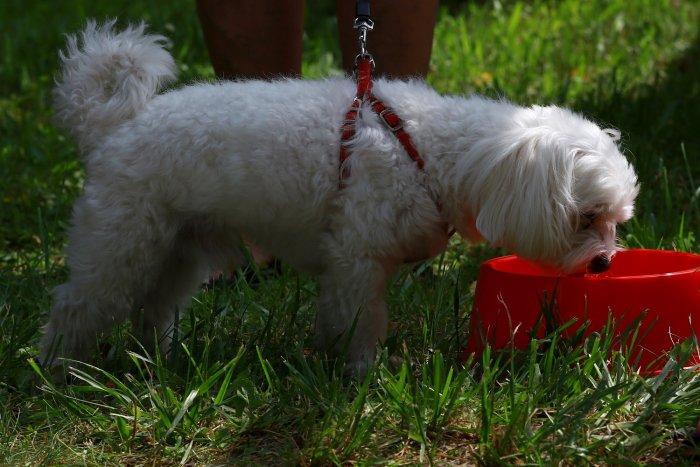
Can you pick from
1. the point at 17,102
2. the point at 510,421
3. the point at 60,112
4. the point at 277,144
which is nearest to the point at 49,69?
the point at 17,102

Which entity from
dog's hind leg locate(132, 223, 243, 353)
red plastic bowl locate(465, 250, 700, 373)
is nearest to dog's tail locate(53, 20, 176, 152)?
Result: dog's hind leg locate(132, 223, 243, 353)

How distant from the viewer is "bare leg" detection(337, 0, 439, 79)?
3.58 meters

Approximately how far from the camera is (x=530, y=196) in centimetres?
264

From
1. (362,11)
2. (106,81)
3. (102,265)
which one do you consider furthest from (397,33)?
(102,265)

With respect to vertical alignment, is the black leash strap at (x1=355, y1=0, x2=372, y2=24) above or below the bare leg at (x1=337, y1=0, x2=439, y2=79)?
above

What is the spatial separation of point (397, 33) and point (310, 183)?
0.99m

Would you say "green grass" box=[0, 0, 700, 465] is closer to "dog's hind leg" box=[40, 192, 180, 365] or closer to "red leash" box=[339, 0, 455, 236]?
"dog's hind leg" box=[40, 192, 180, 365]

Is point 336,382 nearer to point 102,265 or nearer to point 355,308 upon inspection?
point 355,308

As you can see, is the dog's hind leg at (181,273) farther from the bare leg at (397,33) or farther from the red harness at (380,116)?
the bare leg at (397,33)

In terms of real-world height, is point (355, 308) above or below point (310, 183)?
below

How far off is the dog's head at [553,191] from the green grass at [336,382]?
10.3 inches

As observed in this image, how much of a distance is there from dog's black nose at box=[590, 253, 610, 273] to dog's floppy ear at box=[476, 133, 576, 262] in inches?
4.1

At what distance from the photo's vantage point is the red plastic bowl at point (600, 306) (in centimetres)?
283

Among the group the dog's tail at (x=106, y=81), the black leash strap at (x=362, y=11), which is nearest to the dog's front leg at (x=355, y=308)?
the dog's tail at (x=106, y=81)
